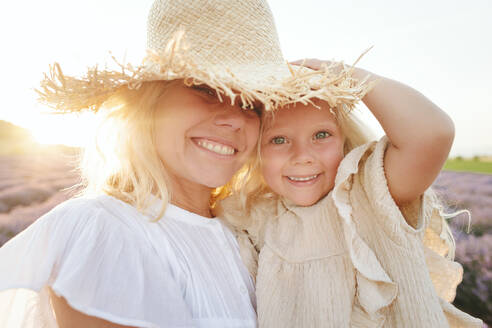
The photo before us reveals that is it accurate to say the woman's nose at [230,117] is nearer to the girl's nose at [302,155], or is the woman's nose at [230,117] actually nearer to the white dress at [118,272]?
the girl's nose at [302,155]

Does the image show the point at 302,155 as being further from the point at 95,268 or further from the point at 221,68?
the point at 95,268

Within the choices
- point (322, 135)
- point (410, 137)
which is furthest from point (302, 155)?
point (410, 137)

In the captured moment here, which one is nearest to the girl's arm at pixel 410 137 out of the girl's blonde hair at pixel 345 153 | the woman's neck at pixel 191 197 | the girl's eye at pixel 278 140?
the girl's blonde hair at pixel 345 153

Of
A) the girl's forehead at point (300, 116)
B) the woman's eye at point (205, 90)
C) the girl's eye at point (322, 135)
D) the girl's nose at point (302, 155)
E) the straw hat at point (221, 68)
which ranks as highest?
the straw hat at point (221, 68)

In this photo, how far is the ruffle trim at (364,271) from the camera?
4.35 ft

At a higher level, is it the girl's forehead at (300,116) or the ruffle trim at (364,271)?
the girl's forehead at (300,116)

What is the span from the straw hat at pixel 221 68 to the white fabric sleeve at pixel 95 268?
532 mm

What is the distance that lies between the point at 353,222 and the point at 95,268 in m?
1.07

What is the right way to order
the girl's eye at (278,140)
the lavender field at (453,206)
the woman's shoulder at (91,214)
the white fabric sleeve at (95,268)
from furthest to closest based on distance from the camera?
the lavender field at (453,206) → the girl's eye at (278,140) → the woman's shoulder at (91,214) → the white fabric sleeve at (95,268)

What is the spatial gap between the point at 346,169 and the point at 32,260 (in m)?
1.28

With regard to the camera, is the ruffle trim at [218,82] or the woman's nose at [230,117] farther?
the woman's nose at [230,117]

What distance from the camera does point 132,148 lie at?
164 cm

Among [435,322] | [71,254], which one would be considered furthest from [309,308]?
[71,254]

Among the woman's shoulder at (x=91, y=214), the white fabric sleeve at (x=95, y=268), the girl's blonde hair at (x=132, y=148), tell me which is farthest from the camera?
the girl's blonde hair at (x=132, y=148)
